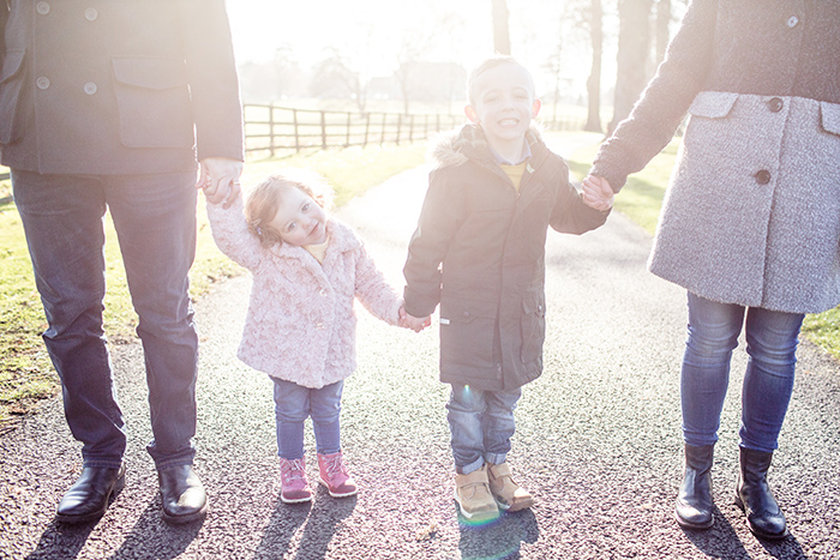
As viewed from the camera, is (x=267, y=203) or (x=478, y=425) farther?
(x=478, y=425)

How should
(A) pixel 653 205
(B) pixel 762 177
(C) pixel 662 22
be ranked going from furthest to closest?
(C) pixel 662 22, (A) pixel 653 205, (B) pixel 762 177

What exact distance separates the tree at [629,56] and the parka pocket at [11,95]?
845 inches

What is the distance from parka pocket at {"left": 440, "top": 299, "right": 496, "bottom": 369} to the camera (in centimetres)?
232

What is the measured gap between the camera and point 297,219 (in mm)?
2340

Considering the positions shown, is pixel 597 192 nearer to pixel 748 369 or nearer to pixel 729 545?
pixel 748 369

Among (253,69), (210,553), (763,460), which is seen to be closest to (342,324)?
(210,553)

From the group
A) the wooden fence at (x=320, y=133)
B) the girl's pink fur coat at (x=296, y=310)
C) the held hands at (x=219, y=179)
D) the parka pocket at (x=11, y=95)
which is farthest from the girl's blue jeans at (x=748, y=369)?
the wooden fence at (x=320, y=133)

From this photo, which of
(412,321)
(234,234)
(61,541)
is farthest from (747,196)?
(61,541)

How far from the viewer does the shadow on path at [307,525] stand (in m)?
2.12

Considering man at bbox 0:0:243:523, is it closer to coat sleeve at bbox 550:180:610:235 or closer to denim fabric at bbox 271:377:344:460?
denim fabric at bbox 271:377:344:460

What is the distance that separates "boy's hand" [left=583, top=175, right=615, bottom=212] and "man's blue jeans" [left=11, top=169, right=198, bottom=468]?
137 cm

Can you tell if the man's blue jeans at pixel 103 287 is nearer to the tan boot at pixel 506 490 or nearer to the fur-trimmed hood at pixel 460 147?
the fur-trimmed hood at pixel 460 147

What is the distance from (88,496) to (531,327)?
1601mm

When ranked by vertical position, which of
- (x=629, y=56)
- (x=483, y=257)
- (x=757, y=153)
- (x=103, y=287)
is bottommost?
(x=103, y=287)
